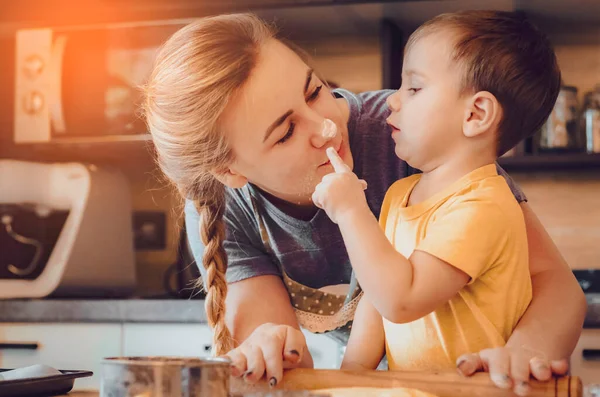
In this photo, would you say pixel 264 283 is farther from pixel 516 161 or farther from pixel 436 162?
pixel 516 161

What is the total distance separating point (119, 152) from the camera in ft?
8.73

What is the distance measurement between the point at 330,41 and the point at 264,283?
1533 mm

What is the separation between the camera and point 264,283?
4.25 feet

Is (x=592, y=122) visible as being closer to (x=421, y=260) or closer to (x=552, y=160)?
(x=552, y=160)

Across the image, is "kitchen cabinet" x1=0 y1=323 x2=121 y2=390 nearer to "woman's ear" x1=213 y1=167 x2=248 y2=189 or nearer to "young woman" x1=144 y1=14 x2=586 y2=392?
"young woman" x1=144 y1=14 x2=586 y2=392

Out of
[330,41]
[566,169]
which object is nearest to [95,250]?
[330,41]

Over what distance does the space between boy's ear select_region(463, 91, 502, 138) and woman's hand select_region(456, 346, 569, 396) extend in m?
0.30

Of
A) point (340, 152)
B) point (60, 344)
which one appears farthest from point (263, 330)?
point (60, 344)

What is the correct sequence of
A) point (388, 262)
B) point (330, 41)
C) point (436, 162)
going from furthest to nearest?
point (330, 41) < point (436, 162) < point (388, 262)

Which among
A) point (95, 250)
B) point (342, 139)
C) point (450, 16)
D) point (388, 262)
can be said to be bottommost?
point (95, 250)

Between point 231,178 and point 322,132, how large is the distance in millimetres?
170

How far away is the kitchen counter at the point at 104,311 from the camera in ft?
7.31

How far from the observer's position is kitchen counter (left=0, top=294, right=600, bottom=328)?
2.23 metres

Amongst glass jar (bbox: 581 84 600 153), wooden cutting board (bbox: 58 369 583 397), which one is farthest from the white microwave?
wooden cutting board (bbox: 58 369 583 397)
